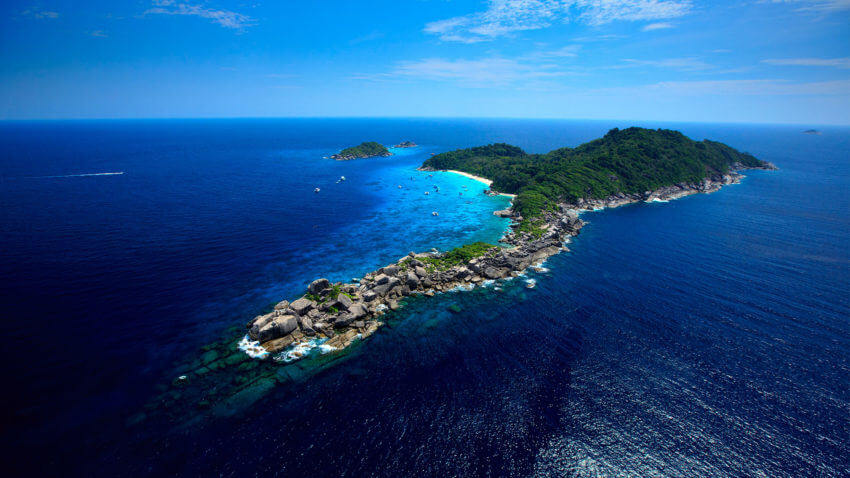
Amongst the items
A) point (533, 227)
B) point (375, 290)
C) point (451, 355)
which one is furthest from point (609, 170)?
point (451, 355)

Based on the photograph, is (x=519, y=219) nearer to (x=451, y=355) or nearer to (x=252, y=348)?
(x=451, y=355)

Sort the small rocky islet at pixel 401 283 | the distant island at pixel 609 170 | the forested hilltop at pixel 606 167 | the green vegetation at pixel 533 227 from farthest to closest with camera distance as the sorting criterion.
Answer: the forested hilltop at pixel 606 167 → the distant island at pixel 609 170 → the green vegetation at pixel 533 227 → the small rocky islet at pixel 401 283

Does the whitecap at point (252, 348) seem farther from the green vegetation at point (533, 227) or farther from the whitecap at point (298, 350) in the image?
the green vegetation at point (533, 227)

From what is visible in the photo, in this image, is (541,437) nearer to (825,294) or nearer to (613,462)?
(613,462)

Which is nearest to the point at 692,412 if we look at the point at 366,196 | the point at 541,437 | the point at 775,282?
the point at 541,437

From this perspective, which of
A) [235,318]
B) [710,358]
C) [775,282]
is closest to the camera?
[710,358]

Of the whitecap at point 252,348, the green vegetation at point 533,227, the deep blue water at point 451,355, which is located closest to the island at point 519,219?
the whitecap at point 252,348
